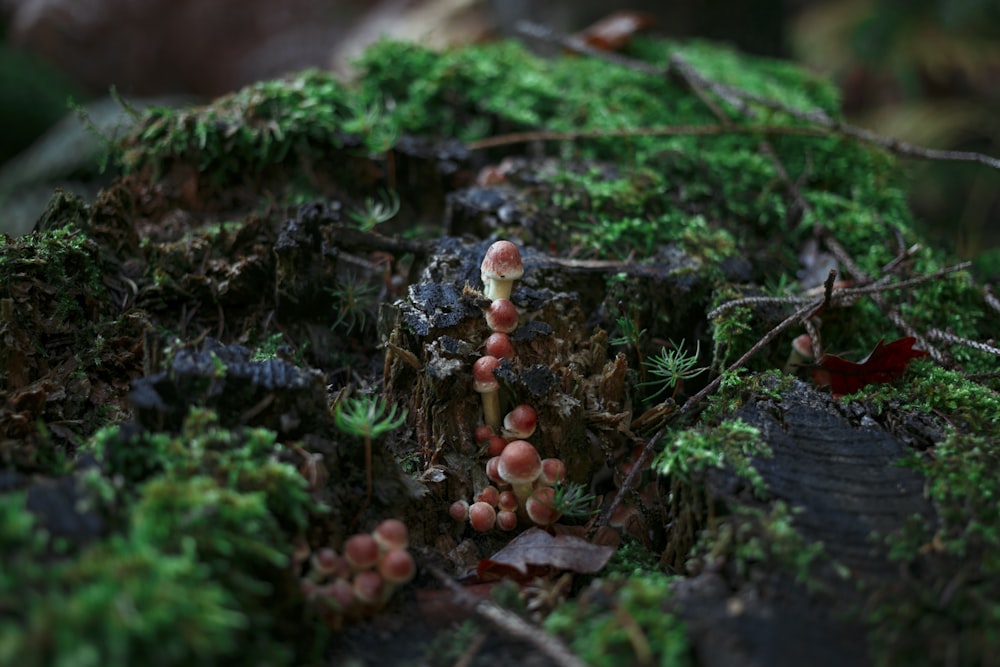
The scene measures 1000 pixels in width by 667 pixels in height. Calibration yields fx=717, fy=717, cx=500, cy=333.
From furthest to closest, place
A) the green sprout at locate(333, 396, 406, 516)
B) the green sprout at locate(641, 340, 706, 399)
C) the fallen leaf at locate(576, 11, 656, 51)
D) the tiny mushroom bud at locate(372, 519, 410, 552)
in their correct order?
the fallen leaf at locate(576, 11, 656, 51) → the green sprout at locate(641, 340, 706, 399) → the green sprout at locate(333, 396, 406, 516) → the tiny mushroom bud at locate(372, 519, 410, 552)

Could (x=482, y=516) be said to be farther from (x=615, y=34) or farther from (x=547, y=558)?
(x=615, y=34)

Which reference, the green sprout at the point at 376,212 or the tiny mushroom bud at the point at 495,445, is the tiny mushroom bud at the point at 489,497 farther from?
the green sprout at the point at 376,212

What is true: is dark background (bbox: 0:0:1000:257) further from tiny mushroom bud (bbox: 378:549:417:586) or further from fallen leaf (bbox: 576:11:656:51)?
tiny mushroom bud (bbox: 378:549:417:586)

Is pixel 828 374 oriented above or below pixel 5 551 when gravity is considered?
below

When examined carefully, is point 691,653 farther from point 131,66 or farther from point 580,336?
point 131,66

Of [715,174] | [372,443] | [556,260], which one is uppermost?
[715,174]

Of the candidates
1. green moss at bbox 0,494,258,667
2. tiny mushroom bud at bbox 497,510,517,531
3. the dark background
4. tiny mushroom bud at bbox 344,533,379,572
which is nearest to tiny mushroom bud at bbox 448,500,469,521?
tiny mushroom bud at bbox 497,510,517,531

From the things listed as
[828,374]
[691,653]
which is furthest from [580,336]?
[691,653]
